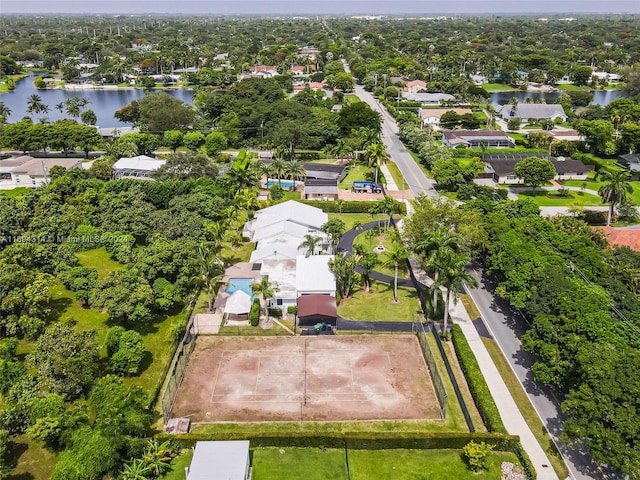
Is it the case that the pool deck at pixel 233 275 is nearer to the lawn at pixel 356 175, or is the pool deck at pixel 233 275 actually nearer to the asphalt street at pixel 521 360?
the asphalt street at pixel 521 360

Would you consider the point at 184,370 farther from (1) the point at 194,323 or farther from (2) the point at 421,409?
(2) the point at 421,409

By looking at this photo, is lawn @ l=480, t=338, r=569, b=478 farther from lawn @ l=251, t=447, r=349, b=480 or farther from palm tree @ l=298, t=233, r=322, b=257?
palm tree @ l=298, t=233, r=322, b=257

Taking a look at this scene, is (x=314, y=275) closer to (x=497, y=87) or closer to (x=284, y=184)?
(x=284, y=184)

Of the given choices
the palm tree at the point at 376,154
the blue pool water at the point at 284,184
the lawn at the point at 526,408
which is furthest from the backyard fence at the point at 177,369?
the palm tree at the point at 376,154

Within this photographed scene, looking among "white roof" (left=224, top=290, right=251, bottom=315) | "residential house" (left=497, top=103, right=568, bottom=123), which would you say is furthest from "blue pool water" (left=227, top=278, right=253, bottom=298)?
"residential house" (left=497, top=103, right=568, bottom=123)

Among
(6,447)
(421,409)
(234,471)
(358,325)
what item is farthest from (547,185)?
(6,447)

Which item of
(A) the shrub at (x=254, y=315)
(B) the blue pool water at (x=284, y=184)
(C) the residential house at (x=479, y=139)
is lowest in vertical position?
(A) the shrub at (x=254, y=315)
